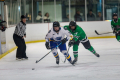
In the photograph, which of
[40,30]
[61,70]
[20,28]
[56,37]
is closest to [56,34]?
[56,37]

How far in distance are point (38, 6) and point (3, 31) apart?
4790 mm

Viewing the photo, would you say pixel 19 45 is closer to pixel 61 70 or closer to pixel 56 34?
pixel 56 34

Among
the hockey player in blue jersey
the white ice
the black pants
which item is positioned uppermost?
the hockey player in blue jersey

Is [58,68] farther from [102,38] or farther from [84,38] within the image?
[102,38]

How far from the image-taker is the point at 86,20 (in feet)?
41.3

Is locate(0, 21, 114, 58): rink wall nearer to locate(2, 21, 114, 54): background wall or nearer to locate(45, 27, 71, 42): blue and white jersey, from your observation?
locate(2, 21, 114, 54): background wall

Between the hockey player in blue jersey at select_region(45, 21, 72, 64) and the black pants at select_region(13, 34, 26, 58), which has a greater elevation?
the hockey player in blue jersey at select_region(45, 21, 72, 64)

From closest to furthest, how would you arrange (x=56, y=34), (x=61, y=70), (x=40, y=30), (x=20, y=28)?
(x=61, y=70), (x=56, y=34), (x=20, y=28), (x=40, y=30)

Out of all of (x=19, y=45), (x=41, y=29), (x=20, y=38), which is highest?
(x=41, y=29)

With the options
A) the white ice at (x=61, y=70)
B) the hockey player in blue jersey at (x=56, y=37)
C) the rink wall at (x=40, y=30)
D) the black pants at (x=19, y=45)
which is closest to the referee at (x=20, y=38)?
the black pants at (x=19, y=45)

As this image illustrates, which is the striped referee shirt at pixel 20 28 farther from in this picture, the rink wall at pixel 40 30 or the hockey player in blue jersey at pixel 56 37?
the rink wall at pixel 40 30

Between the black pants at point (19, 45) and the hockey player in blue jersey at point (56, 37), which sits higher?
the hockey player in blue jersey at point (56, 37)

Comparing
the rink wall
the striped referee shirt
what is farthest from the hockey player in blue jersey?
the rink wall

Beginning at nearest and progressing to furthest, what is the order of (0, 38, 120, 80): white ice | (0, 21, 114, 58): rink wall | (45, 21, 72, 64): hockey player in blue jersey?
(0, 38, 120, 80): white ice < (45, 21, 72, 64): hockey player in blue jersey < (0, 21, 114, 58): rink wall
